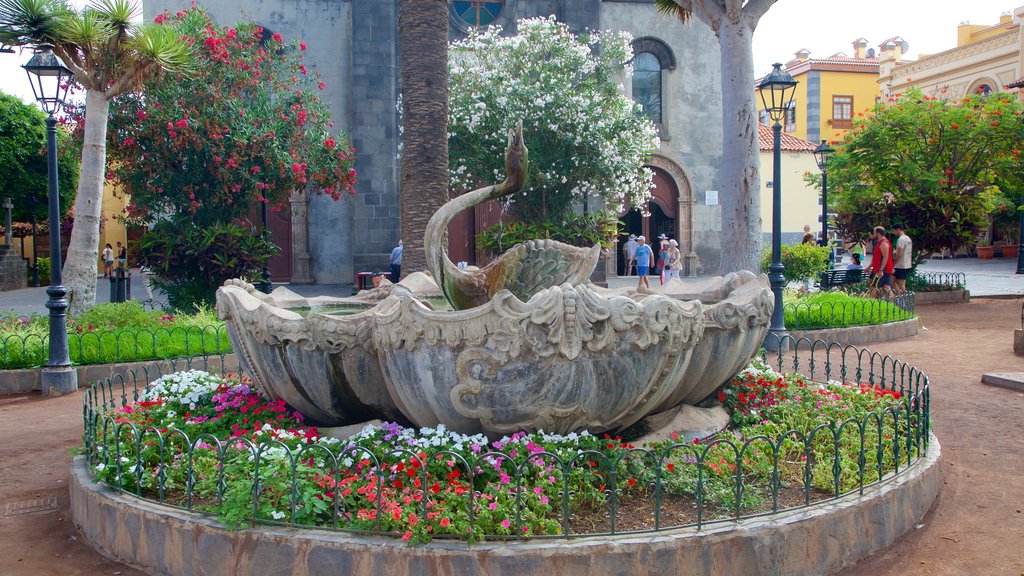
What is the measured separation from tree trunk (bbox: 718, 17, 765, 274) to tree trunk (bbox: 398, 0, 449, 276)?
14.1ft

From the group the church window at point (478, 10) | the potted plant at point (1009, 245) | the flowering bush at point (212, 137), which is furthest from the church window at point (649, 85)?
the potted plant at point (1009, 245)

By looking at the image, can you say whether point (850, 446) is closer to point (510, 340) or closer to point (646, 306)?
point (646, 306)

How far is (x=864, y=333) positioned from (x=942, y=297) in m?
6.09

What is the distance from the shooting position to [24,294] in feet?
75.2

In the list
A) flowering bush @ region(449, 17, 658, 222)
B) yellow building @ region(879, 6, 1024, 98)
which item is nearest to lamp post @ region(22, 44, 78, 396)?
flowering bush @ region(449, 17, 658, 222)

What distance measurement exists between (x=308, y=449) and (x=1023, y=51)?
3365 centimetres

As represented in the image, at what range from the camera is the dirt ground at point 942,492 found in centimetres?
429

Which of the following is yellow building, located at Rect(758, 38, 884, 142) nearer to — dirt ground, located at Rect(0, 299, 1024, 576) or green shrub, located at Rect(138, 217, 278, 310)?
green shrub, located at Rect(138, 217, 278, 310)

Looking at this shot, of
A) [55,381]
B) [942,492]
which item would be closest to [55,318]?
[55,381]

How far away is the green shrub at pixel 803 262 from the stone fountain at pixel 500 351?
1237 centimetres

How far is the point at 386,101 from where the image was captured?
21.9 meters

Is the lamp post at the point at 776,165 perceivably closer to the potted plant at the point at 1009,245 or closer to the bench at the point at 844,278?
the bench at the point at 844,278

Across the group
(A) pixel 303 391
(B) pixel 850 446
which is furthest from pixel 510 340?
(B) pixel 850 446

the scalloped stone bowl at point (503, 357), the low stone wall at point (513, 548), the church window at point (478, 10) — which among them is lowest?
the low stone wall at point (513, 548)
